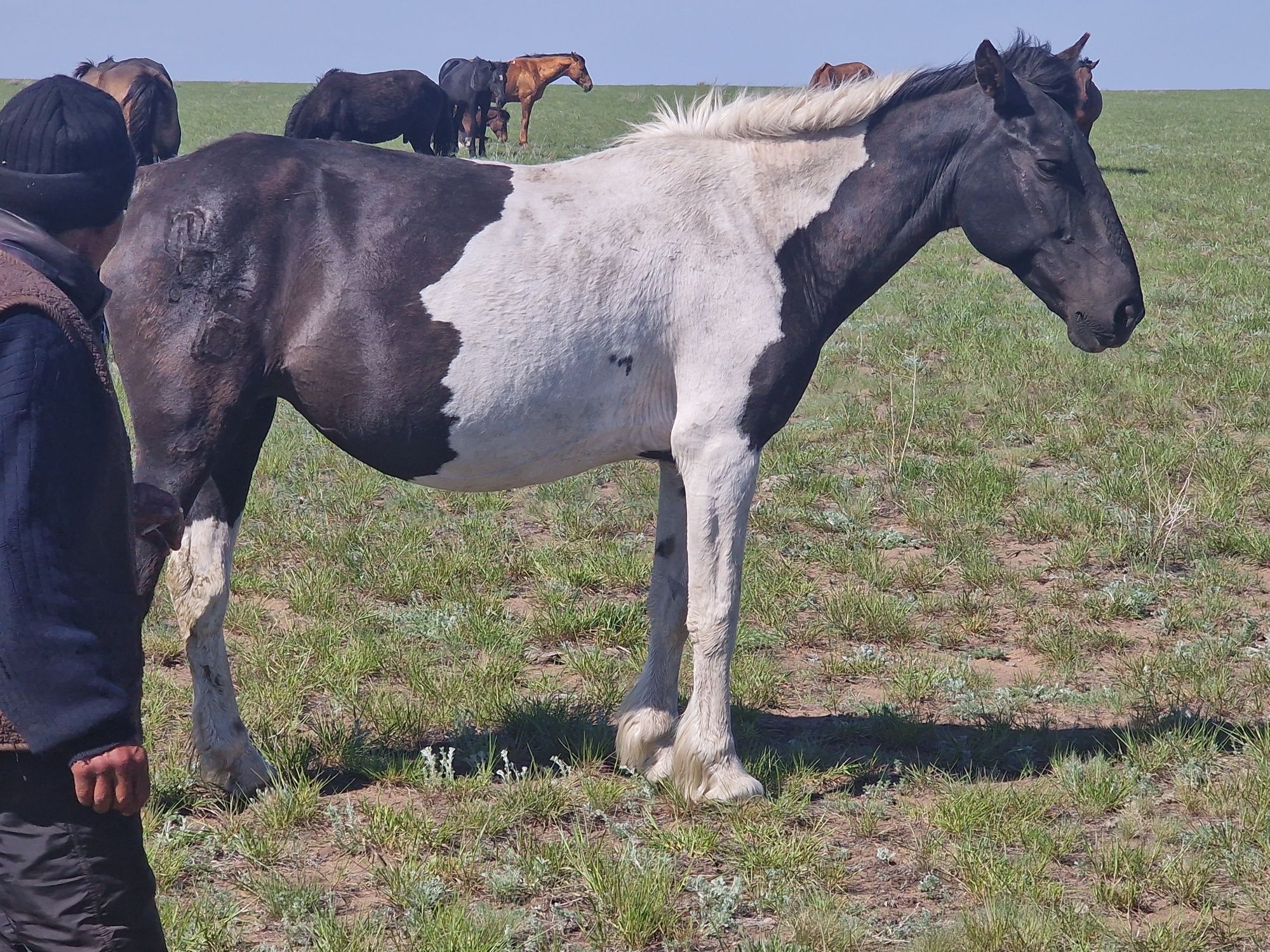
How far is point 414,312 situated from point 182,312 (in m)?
0.74

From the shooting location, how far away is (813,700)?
510 centimetres

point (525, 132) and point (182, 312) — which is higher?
point (525, 132)

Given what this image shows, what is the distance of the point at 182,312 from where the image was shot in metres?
3.81

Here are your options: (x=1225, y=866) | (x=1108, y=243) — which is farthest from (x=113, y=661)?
(x=1108, y=243)

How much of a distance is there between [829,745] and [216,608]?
7.86ft

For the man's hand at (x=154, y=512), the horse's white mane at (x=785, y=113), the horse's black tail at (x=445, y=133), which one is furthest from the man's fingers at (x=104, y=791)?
the horse's black tail at (x=445, y=133)

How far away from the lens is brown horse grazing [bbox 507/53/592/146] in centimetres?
3447

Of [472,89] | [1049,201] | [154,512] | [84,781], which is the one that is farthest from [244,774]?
[472,89]

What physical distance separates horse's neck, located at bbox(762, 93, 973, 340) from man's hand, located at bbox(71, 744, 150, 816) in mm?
2891

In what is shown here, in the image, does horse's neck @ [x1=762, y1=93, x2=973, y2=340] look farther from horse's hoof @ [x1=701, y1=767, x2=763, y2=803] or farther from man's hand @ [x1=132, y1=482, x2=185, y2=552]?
man's hand @ [x1=132, y1=482, x2=185, y2=552]

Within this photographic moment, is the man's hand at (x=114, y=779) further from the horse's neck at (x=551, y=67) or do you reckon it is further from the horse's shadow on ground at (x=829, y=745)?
the horse's neck at (x=551, y=67)

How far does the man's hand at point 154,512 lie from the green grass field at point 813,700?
1341mm

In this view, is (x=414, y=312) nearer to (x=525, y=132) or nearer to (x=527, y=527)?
(x=527, y=527)

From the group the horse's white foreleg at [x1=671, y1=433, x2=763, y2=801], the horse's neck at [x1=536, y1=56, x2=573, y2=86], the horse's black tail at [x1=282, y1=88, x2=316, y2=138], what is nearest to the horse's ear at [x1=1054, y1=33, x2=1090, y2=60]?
the horse's white foreleg at [x1=671, y1=433, x2=763, y2=801]
